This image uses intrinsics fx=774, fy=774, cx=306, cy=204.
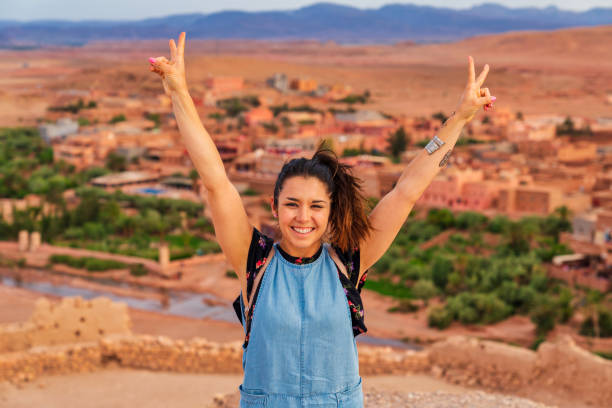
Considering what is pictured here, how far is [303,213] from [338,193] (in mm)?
160

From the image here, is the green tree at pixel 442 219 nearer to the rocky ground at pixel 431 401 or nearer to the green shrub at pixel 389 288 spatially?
the green shrub at pixel 389 288

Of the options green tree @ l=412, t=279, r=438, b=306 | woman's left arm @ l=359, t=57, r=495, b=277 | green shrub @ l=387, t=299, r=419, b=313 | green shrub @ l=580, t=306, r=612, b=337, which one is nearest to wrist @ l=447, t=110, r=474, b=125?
woman's left arm @ l=359, t=57, r=495, b=277

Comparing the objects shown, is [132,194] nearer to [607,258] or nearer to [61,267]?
[61,267]

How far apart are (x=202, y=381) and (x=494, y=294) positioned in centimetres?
775

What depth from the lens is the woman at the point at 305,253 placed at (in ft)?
7.47

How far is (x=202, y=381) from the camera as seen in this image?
894 centimetres

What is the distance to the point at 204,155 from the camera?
88.9 inches

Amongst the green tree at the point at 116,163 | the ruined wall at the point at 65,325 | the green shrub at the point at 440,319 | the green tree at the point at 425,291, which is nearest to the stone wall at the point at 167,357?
the ruined wall at the point at 65,325

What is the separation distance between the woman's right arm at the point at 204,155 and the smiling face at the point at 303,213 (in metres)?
0.13

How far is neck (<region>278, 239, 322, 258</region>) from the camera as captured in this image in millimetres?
2377

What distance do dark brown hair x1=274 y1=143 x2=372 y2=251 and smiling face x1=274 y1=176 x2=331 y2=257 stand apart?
24 mm

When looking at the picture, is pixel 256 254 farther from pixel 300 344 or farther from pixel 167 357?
pixel 167 357

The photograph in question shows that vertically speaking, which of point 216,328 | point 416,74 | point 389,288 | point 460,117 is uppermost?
point 416,74

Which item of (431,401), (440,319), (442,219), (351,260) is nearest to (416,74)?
(442,219)
